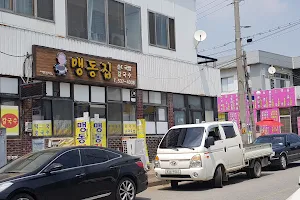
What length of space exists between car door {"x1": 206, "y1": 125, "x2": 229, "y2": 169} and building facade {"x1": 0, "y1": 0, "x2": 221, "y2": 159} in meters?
5.02

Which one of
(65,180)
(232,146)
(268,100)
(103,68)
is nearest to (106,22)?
(103,68)

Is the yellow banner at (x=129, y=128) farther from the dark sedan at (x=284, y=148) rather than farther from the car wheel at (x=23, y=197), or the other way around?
the car wheel at (x=23, y=197)

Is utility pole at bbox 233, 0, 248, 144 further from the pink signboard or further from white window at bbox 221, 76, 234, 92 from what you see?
white window at bbox 221, 76, 234, 92

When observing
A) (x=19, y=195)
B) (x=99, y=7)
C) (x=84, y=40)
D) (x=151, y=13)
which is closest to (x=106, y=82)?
(x=84, y=40)

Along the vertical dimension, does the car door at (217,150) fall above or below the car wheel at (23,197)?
above

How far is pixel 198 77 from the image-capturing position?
2158cm

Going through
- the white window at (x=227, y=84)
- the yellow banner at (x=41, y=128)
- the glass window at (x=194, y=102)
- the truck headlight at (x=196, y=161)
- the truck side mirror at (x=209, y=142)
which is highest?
the white window at (x=227, y=84)

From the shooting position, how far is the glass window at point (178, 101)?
20.1m

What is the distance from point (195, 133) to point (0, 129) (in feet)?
18.1

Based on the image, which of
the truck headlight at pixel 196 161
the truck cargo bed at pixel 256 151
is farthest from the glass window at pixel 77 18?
the truck cargo bed at pixel 256 151

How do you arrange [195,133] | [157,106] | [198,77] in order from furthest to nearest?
[198,77], [157,106], [195,133]

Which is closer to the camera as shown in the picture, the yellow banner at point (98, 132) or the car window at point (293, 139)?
the yellow banner at point (98, 132)

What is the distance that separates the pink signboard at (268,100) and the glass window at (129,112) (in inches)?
788

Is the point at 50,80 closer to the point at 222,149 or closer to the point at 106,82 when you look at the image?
the point at 106,82
